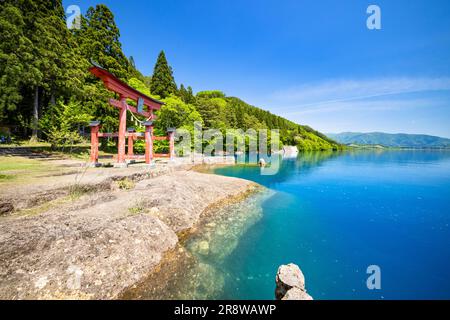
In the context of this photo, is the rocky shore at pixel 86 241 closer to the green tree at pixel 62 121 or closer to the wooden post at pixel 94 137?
the wooden post at pixel 94 137

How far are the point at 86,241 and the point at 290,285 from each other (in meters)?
4.39

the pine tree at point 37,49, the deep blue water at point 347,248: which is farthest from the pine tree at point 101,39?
the deep blue water at point 347,248

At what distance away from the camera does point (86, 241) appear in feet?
13.2

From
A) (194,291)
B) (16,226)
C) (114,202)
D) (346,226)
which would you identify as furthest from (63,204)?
(346,226)

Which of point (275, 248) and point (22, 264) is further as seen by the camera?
point (275, 248)

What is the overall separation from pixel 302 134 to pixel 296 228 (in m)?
86.0

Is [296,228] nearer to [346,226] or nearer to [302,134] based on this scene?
[346,226]

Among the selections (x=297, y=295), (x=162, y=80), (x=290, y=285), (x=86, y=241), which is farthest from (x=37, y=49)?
(x=297, y=295)

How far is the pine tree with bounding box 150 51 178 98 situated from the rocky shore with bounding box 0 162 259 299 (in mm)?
24026

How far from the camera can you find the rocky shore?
3254 millimetres

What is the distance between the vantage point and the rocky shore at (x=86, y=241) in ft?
10.7

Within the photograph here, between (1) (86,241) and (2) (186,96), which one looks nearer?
(1) (86,241)

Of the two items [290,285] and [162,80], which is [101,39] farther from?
[290,285]
